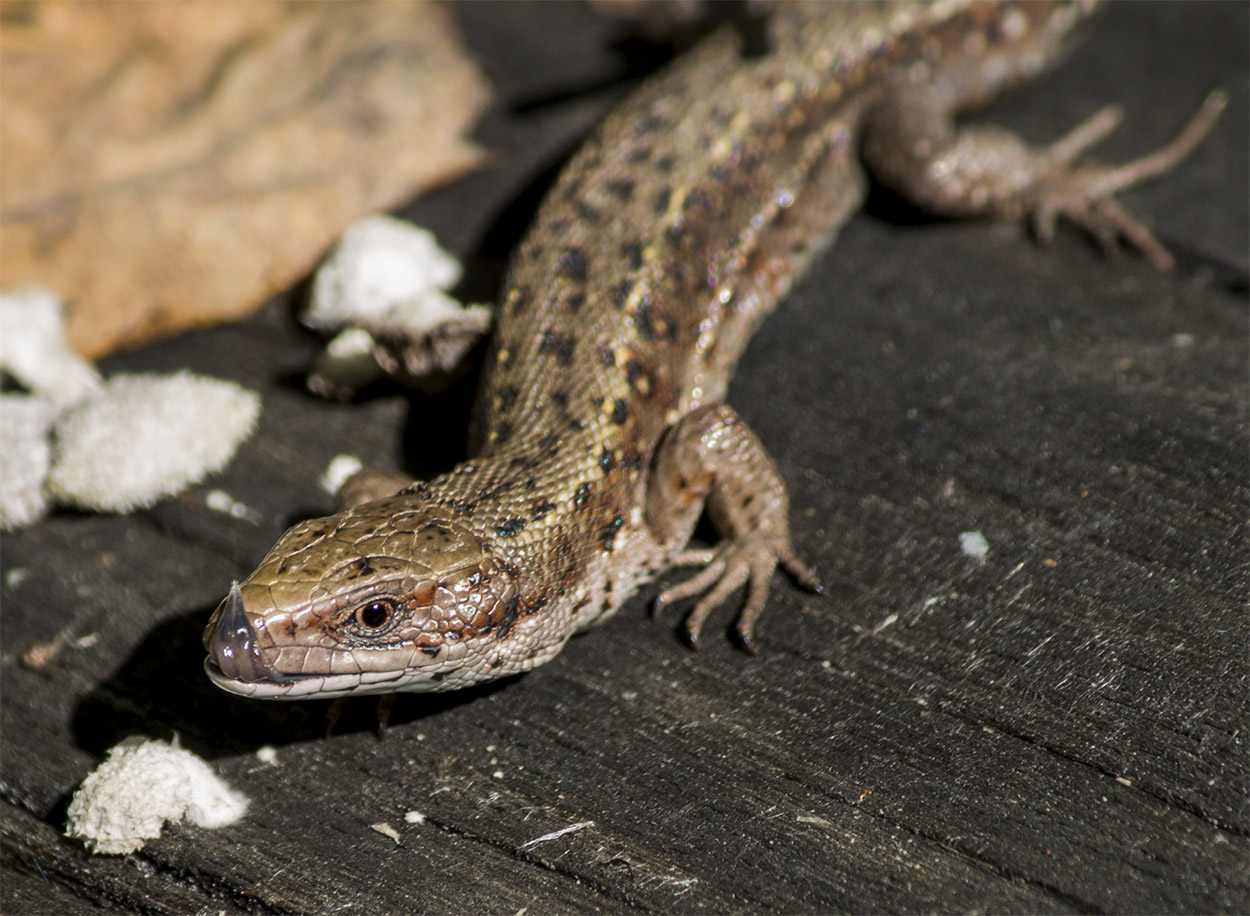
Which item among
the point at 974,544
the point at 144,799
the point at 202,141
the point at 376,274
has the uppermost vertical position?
the point at 202,141

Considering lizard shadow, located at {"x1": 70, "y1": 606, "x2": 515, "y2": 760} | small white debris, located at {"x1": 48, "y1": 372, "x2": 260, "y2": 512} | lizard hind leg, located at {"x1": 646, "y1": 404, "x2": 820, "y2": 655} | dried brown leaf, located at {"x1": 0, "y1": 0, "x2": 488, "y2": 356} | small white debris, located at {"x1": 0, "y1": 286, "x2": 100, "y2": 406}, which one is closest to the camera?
lizard shadow, located at {"x1": 70, "y1": 606, "x2": 515, "y2": 760}

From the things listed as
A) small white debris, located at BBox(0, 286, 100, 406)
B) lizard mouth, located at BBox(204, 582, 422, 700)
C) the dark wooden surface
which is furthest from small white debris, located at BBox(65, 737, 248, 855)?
small white debris, located at BBox(0, 286, 100, 406)

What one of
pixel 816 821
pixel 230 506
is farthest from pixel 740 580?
pixel 230 506

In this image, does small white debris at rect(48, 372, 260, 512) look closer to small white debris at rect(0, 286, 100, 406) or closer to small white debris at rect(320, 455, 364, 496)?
small white debris at rect(0, 286, 100, 406)

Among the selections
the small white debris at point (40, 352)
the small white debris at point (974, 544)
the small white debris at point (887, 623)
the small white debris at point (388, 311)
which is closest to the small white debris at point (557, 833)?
the small white debris at point (887, 623)

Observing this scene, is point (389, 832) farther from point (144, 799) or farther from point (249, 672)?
point (144, 799)

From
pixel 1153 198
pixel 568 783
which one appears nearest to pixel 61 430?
pixel 568 783
